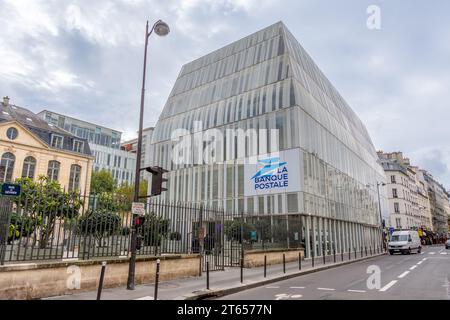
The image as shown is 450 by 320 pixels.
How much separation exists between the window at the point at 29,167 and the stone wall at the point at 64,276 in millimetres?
29901

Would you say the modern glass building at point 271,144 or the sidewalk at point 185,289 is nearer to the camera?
the sidewalk at point 185,289

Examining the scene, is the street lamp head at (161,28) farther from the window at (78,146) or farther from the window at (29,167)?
the window at (78,146)

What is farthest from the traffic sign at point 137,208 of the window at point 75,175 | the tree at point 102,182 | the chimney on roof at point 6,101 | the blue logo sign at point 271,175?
the tree at point 102,182

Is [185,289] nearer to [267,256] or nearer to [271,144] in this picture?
[267,256]

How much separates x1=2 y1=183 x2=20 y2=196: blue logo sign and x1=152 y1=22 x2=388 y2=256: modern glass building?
729 inches

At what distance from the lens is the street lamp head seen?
33.6ft

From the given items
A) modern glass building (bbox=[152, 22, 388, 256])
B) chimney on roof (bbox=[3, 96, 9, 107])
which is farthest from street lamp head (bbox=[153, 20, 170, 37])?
chimney on roof (bbox=[3, 96, 9, 107])

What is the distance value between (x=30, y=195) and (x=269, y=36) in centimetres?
3094

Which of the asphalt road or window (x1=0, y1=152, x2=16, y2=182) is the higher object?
window (x1=0, y1=152, x2=16, y2=182)

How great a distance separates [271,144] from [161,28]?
1902cm

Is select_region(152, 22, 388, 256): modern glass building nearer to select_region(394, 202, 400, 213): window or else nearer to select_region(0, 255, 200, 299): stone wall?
select_region(0, 255, 200, 299): stone wall

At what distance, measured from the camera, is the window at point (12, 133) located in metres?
33.8

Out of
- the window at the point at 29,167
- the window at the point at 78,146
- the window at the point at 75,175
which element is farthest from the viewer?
the window at the point at 78,146
